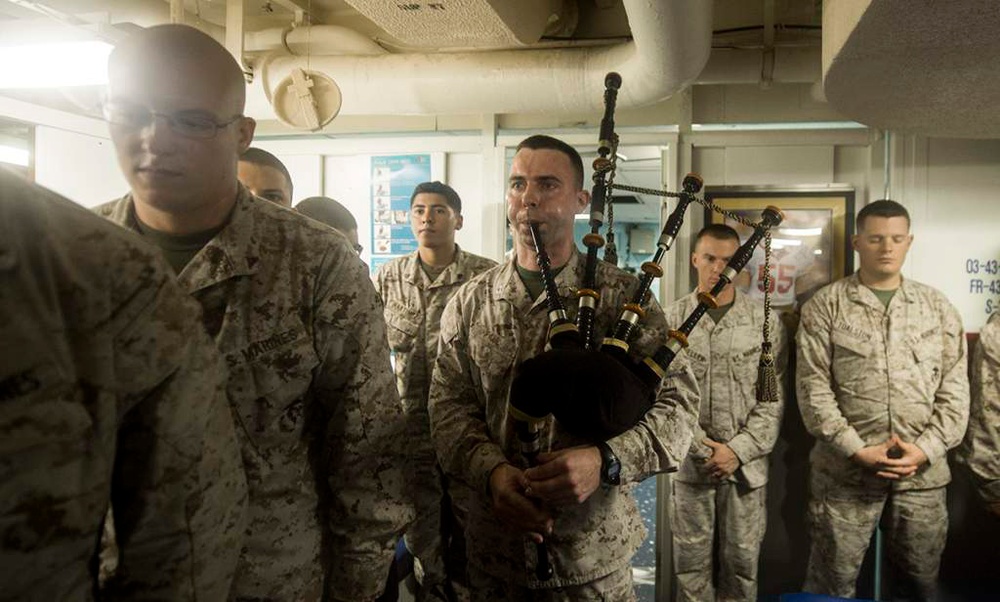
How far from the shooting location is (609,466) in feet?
5.45

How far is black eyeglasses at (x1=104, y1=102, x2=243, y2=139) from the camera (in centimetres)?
118

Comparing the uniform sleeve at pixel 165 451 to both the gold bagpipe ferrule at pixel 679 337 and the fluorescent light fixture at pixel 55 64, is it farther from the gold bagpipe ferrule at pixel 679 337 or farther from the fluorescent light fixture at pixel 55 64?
the fluorescent light fixture at pixel 55 64

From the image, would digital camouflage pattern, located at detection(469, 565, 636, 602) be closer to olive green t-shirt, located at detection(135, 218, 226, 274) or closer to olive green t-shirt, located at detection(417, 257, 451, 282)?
olive green t-shirt, located at detection(135, 218, 226, 274)

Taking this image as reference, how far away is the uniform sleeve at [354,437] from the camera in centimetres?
135

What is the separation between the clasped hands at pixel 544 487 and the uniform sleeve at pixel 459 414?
0.08m

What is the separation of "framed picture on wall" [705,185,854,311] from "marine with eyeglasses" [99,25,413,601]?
303 cm

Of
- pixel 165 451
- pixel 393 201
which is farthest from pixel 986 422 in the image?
pixel 165 451

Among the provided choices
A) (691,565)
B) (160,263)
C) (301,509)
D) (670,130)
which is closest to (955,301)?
(670,130)

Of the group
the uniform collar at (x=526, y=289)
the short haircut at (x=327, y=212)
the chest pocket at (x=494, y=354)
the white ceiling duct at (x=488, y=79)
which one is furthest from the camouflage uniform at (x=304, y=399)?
the white ceiling duct at (x=488, y=79)

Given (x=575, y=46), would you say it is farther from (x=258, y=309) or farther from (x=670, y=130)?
(x=258, y=309)

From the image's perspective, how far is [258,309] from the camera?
1284 mm

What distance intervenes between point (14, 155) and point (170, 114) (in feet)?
11.5

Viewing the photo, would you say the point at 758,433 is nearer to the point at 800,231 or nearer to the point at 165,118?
the point at 800,231

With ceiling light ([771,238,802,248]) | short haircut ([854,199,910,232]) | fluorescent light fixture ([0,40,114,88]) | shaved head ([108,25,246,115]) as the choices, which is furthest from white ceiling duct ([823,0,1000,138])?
fluorescent light fixture ([0,40,114,88])
